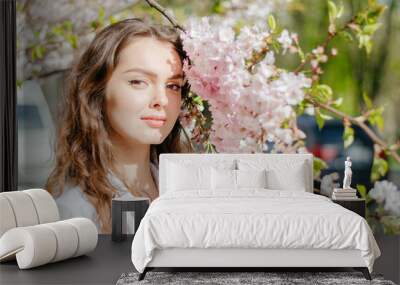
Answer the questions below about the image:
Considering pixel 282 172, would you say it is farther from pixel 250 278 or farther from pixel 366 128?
pixel 250 278

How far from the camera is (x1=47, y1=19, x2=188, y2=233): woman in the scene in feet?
21.3

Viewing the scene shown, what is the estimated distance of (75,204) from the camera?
21.7 ft

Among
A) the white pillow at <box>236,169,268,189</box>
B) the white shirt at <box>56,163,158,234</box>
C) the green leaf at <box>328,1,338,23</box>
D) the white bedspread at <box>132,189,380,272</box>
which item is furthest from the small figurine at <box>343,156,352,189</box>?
the white shirt at <box>56,163,158,234</box>

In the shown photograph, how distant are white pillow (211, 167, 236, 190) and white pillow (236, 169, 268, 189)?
4 centimetres

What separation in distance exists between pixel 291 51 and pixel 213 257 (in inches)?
104

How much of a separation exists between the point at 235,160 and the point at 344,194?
102cm

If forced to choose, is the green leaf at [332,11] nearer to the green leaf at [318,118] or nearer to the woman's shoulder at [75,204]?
the green leaf at [318,118]

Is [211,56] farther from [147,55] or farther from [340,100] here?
[340,100]

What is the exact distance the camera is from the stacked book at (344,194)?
20.0 ft

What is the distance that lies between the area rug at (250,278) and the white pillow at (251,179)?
1.21 m

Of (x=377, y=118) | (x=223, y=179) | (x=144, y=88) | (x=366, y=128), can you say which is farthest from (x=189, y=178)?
(x=377, y=118)

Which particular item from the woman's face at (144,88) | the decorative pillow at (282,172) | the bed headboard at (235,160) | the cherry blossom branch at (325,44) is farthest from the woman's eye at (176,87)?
the cherry blossom branch at (325,44)

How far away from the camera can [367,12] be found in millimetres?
6469

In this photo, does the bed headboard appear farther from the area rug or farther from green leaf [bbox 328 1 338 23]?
the area rug
